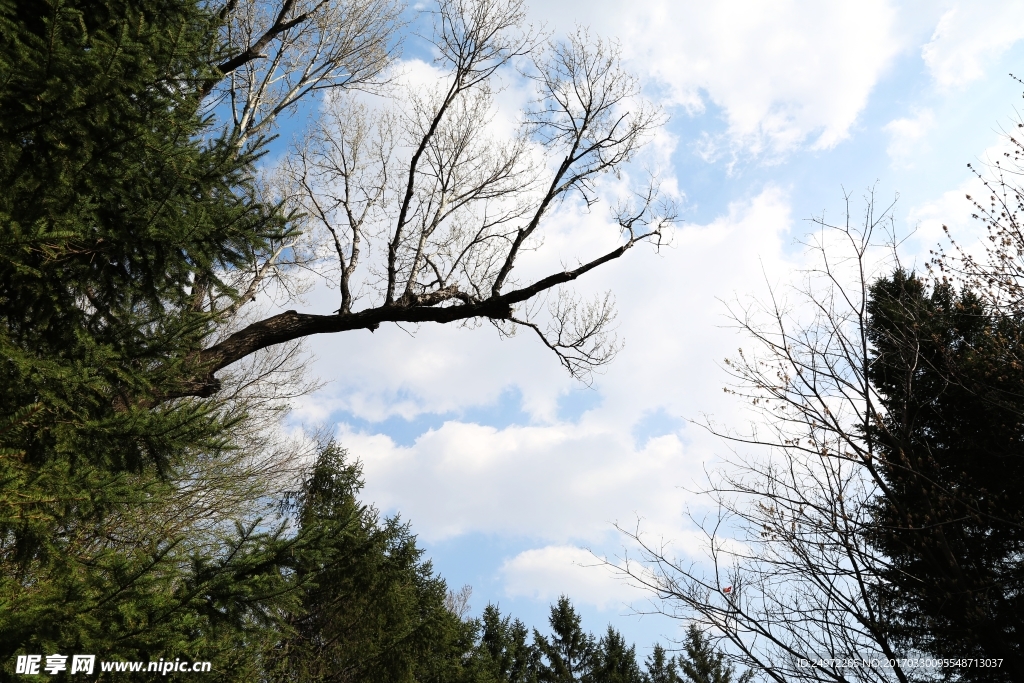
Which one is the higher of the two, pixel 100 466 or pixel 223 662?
pixel 100 466

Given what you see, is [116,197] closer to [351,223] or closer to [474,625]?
[351,223]

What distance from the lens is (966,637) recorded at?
19.2 feet

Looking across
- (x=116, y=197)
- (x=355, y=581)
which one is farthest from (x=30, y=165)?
(x=355, y=581)

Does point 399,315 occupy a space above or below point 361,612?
above

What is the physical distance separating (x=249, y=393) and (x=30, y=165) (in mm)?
10743

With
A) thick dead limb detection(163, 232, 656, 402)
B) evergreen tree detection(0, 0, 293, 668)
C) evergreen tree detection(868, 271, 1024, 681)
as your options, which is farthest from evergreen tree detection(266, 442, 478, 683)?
evergreen tree detection(868, 271, 1024, 681)

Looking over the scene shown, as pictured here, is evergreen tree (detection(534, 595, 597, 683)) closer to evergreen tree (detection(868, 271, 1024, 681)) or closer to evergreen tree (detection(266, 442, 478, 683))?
evergreen tree (detection(266, 442, 478, 683))

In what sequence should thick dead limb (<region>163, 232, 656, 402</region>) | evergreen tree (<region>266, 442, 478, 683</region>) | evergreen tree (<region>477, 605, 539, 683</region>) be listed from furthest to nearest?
evergreen tree (<region>477, 605, 539, 683</region>) < evergreen tree (<region>266, 442, 478, 683</region>) < thick dead limb (<region>163, 232, 656, 402</region>)

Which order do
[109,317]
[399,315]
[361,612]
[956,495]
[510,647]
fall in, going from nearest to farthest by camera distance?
[109,317]
[956,495]
[399,315]
[361,612]
[510,647]

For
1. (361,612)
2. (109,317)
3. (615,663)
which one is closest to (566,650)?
(615,663)

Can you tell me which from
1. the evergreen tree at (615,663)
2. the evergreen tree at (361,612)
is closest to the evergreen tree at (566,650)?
the evergreen tree at (615,663)

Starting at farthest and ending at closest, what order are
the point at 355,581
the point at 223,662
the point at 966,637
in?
the point at 355,581 → the point at 966,637 → the point at 223,662

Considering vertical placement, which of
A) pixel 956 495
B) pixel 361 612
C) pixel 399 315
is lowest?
pixel 956 495

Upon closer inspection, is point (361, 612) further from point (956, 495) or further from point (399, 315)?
point (956, 495)
